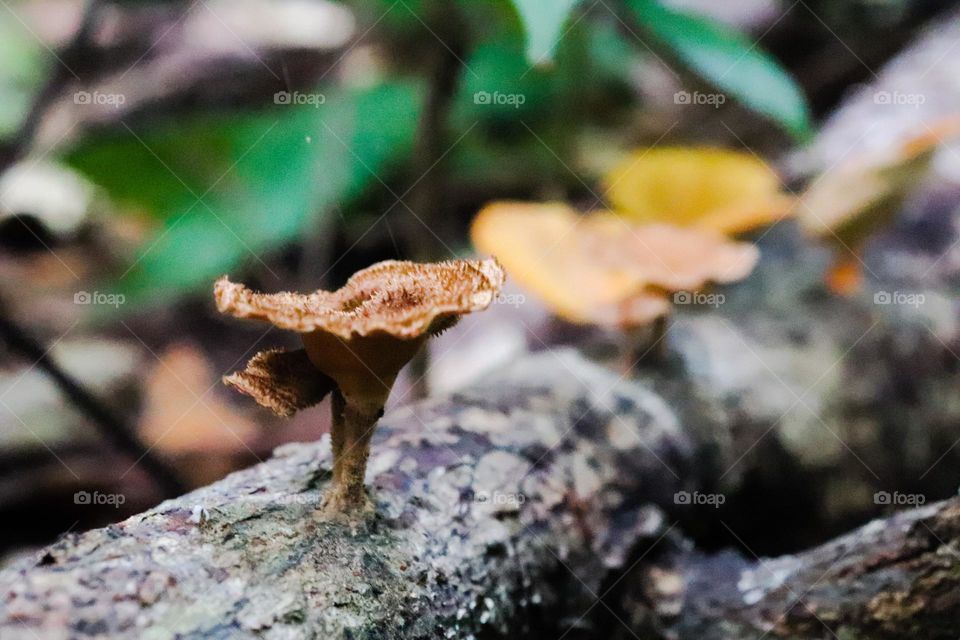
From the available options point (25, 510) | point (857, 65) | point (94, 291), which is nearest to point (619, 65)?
point (857, 65)

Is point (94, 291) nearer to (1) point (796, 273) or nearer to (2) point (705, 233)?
(2) point (705, 233)

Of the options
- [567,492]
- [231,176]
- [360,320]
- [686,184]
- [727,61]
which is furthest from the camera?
[231,176]

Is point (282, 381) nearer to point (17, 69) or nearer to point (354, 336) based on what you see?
point (354, 336)

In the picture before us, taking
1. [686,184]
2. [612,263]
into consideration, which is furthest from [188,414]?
[686,184]

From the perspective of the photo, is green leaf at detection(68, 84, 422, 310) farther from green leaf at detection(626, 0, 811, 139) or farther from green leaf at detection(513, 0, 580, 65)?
green leaf at detection(513, 0, 580, 65)

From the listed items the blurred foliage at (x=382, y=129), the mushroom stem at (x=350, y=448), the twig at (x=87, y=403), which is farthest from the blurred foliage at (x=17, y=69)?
the mushroom stem at (x=350, y=448)

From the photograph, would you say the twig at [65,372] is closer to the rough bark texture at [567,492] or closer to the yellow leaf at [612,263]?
the rough bark texture at [567,492]

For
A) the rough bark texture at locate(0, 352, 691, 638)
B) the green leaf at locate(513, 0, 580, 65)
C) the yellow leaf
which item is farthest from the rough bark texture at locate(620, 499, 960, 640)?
the green leaf at locate(513, 0, 580, 65)
